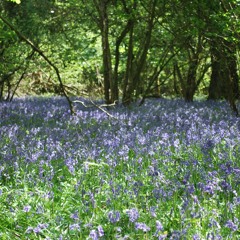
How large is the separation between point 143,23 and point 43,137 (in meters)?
9.55

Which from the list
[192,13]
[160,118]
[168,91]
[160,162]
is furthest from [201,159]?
[168,91]

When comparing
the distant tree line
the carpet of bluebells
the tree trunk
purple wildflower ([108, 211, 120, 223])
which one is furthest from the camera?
the tree trunk

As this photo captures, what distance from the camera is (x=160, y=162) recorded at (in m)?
5.25

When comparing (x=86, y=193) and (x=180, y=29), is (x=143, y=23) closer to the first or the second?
(x=180, y=29)

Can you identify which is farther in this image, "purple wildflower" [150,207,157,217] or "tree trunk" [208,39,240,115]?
"tree trunk" [208,39,240,115]

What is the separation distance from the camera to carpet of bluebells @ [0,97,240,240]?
3.28 metres

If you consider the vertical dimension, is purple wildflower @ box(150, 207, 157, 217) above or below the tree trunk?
below

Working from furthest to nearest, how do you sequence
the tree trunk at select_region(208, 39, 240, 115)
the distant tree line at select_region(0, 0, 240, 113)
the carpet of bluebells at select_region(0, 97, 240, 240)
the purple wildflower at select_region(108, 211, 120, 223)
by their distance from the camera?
the tree trunk at select_region(208, 39, 240, 115)
the distant tree line at select_region(0, 0, 240, 113)
the carpet of bluebells at select_region(0, 97, 240, 240)
the purple wildflower at select_region(108, 211, 120, 223)

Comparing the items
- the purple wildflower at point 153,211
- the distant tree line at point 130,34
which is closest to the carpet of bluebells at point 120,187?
the purple wildflower at point 153,211

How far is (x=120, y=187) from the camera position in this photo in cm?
427

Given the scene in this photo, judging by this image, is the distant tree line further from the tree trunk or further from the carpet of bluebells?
the carpet of bluebells

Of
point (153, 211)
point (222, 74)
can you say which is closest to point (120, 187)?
point (153, 211)

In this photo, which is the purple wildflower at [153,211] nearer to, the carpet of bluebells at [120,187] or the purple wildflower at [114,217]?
the carpet of bluebells at [120,187]

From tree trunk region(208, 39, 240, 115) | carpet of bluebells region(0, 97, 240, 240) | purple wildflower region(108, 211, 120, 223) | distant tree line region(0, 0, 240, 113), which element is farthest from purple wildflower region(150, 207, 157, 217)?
tree trunk region(208, 39, 240, 115)
